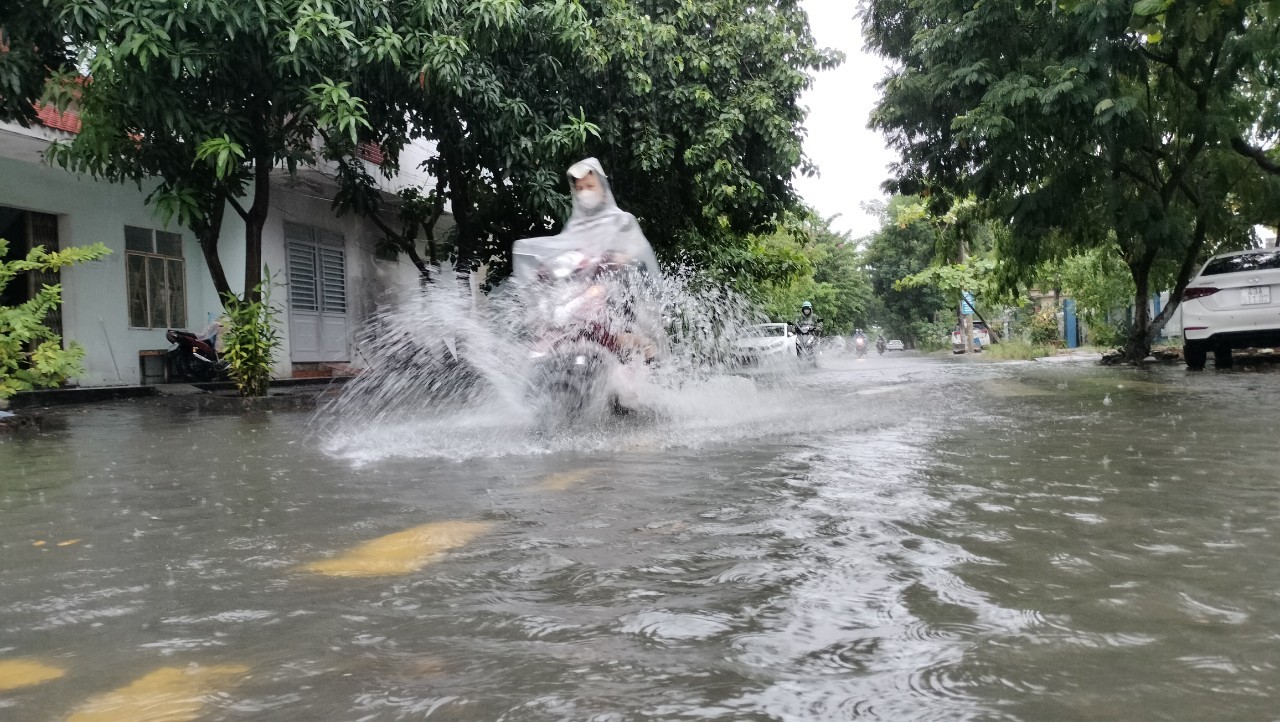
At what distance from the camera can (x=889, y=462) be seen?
4934mm

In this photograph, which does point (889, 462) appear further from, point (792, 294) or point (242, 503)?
point (792, 294)

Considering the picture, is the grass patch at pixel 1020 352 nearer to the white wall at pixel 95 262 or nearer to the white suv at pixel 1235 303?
the white suv at pixel 1235 303

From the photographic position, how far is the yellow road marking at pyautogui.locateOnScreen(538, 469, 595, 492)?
439 cm

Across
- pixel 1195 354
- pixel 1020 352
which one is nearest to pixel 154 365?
pixel 1195 354

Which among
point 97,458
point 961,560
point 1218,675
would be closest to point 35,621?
point 961,560

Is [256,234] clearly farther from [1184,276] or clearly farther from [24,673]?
[1184,276]

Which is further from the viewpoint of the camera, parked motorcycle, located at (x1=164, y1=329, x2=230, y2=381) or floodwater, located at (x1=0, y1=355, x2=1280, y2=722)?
parked motorcycle, located at (x1=164, y1=329, x2=230, y2=381)

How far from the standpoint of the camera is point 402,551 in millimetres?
3162

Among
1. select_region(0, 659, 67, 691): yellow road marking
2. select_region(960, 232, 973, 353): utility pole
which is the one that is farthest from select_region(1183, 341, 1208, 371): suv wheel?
select_region(960, 232, 973, 353): utility pole

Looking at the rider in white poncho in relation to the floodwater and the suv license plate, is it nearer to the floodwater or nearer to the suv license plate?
the floodwater

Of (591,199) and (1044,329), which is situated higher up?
(591,199)

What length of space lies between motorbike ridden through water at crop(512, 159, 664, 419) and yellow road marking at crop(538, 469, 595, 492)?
1851 millimetres

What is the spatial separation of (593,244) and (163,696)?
17.9 ft

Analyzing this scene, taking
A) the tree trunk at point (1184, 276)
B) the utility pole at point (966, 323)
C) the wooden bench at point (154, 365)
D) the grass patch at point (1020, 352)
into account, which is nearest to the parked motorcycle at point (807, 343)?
the grass patch at point (1020, 352)
